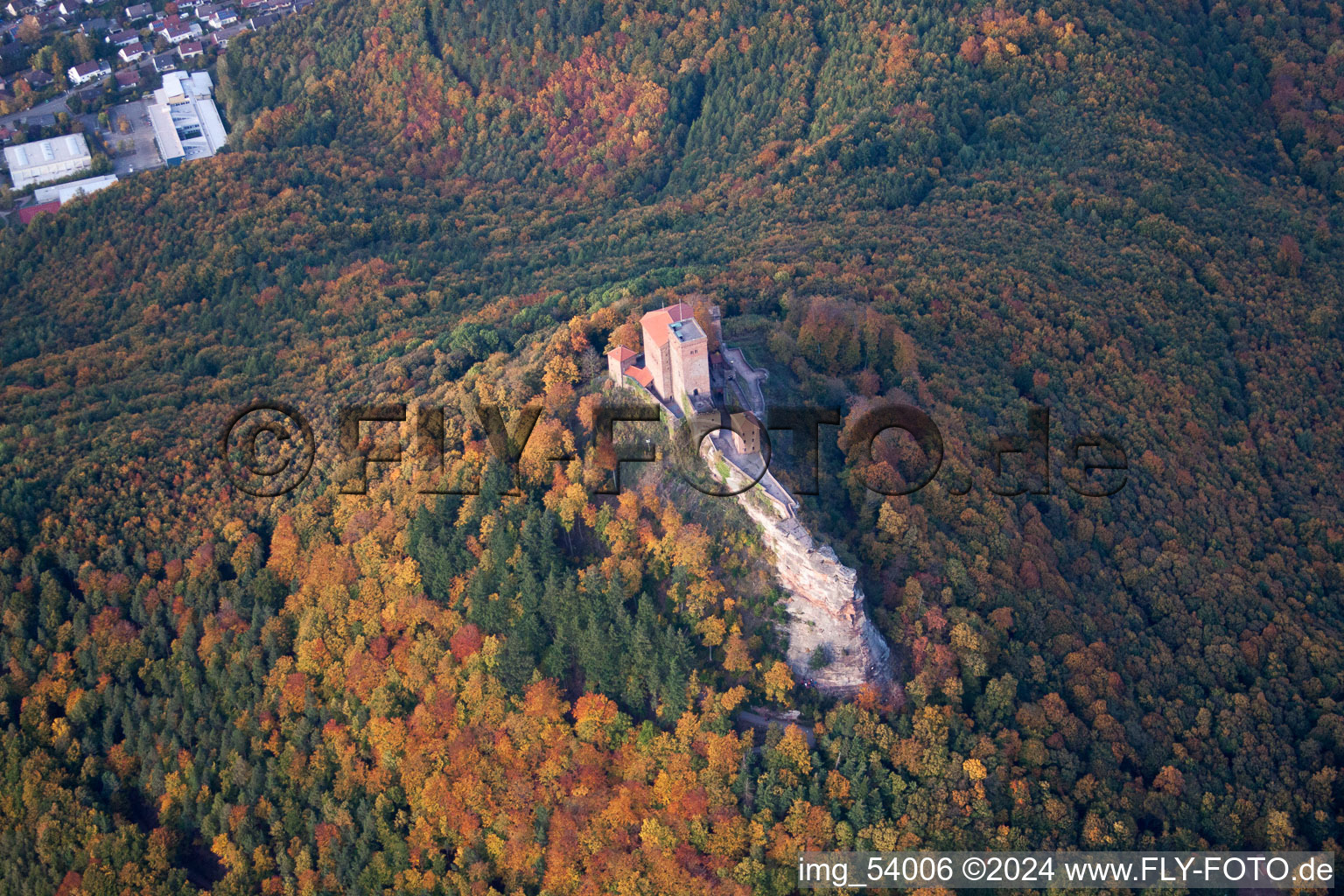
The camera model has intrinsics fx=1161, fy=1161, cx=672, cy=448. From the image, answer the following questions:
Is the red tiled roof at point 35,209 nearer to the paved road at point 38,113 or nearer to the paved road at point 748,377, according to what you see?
the paved road at point 38,113

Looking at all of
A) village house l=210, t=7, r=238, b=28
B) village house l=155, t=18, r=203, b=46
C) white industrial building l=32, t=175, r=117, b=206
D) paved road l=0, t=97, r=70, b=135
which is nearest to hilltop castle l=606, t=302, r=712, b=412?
white industrial building l=32, t=175, r=117, b=206

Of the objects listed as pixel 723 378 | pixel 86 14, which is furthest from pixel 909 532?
pixel 86 14

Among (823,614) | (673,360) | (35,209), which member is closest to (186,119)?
(35,209)

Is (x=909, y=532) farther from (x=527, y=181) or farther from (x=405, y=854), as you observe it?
(x=527, y=181)

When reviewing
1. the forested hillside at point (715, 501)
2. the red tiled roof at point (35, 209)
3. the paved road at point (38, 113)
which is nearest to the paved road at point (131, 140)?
the paved road at point (38, 113)

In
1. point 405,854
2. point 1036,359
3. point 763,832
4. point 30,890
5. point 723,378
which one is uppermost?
point 723,378

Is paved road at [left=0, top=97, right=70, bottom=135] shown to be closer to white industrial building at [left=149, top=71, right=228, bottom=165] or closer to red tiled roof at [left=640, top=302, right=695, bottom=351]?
white industrial building at [left=149, top=71, right=228, bottom=165]

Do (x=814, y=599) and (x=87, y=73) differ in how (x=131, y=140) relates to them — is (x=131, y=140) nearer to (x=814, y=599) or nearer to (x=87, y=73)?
(x=87, y=73)
